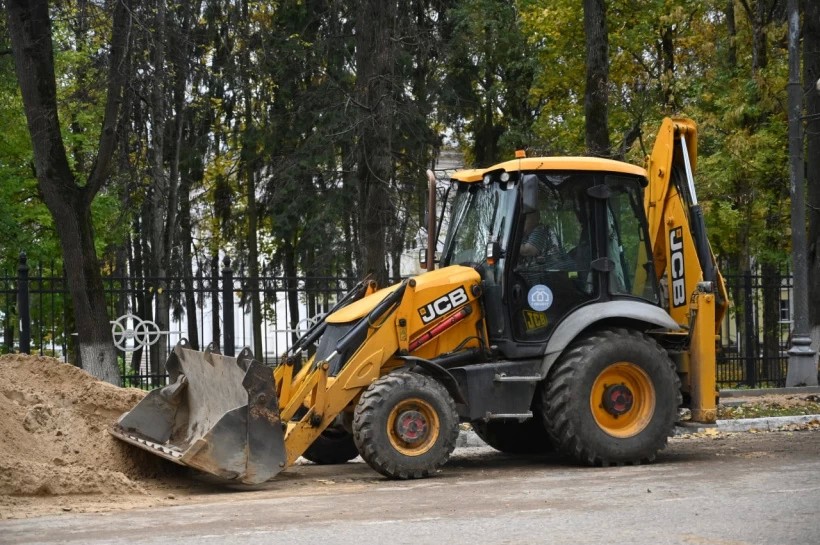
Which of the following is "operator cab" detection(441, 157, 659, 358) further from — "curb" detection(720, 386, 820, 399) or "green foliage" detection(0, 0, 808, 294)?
"green foliage" detection(0, 0, 808, 294)

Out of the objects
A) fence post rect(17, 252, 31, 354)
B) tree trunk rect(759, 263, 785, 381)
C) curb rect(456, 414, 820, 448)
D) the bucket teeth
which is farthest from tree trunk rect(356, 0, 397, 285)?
the bucket teeth

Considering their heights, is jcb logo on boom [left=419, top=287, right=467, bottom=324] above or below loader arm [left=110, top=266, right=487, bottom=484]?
above

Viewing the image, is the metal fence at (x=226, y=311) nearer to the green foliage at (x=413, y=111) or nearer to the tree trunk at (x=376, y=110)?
the tree trunk at (x=376, y=110)

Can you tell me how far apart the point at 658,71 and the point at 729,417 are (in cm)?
1970

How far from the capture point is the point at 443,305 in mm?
10336

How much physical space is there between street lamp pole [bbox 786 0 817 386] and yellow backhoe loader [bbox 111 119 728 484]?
7.74m

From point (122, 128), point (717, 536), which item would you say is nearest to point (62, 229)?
point (122, 128)

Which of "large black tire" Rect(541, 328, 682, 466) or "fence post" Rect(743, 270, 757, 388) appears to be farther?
"fence post" Rect(743, 270, 757, 388)

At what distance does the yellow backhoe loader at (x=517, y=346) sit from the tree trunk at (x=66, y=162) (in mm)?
6347

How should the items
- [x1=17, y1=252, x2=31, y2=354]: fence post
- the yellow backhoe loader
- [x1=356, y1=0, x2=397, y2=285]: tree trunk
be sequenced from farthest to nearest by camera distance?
[x1=356, y1=0, x2=397, y2=285]: tree trunk, [x1=17, y1=252, x2=31, y2=354]: fence post, the yellow backhoe loader

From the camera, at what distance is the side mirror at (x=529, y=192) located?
10.1 meters

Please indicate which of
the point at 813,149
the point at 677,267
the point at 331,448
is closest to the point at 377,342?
the point at 331,448

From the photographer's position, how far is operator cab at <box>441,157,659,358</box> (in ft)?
34.1

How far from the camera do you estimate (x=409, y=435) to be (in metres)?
9.66
